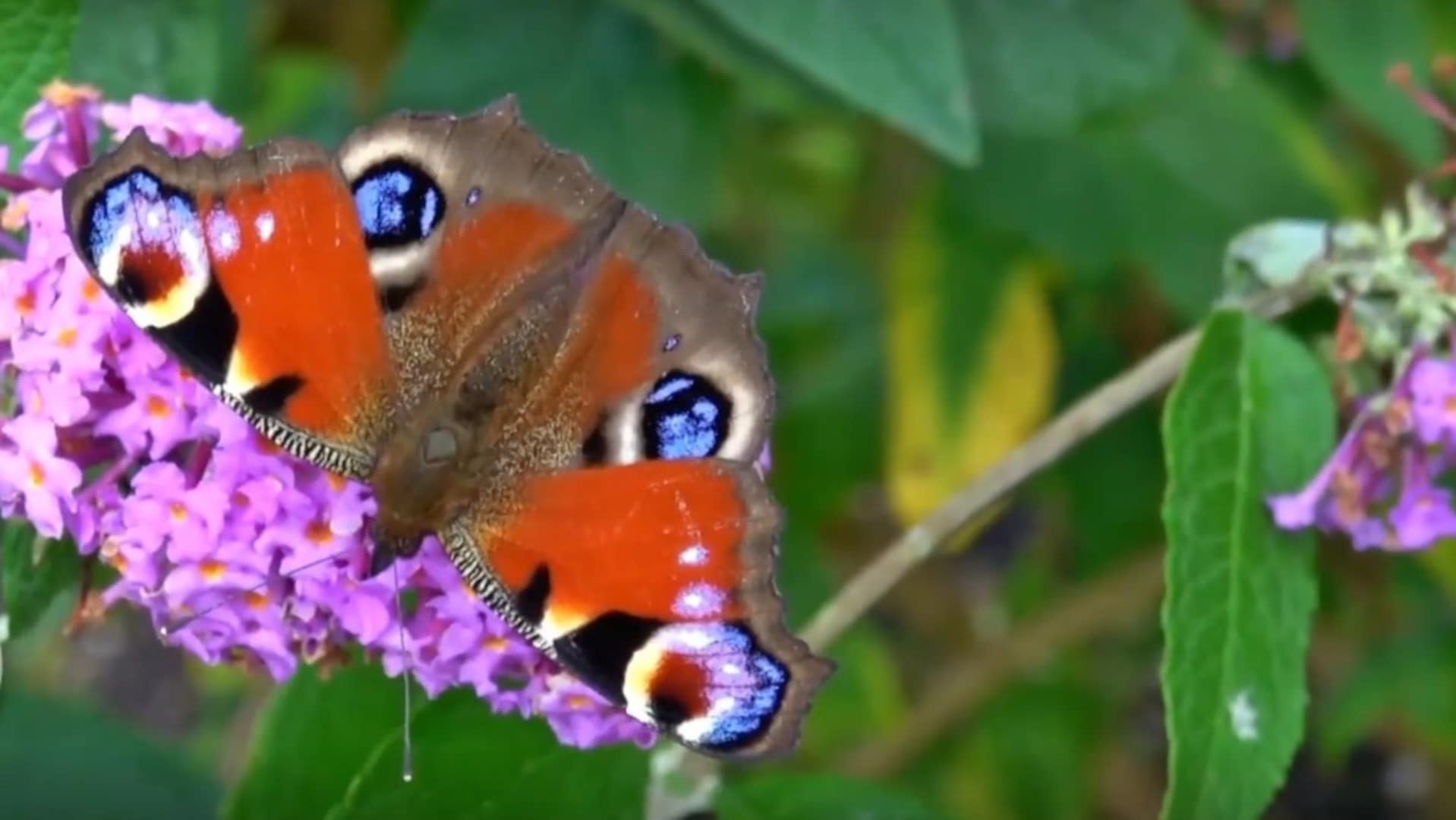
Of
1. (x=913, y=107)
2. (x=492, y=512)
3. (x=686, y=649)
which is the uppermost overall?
(x=913, y=107)

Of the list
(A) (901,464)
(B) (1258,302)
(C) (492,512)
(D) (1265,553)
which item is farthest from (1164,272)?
(C) (492,512)

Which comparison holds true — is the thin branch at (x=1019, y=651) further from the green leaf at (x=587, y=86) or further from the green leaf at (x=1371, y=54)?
the green leaf at (x=587, y=86)

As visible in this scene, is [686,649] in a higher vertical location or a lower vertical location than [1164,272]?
lower

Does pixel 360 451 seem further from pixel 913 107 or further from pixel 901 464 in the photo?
pixel 901 464

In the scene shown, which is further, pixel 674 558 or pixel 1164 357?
pixel 1164 357

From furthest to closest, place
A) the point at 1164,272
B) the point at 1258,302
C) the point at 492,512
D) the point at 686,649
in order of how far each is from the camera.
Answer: the point at 1164,272 < the point at 1258,302 < the point at 492,512 < the point at 686,649

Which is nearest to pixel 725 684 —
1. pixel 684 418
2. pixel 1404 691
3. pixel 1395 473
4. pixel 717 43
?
pixel 684 418

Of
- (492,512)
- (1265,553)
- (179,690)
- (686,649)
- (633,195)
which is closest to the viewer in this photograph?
(686,649)
